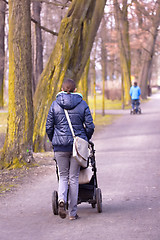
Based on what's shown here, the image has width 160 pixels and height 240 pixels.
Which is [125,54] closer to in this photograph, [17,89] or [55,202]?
[17,89]

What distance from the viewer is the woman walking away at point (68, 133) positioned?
7035mm

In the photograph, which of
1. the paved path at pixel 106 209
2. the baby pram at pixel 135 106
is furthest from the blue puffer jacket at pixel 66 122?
the baby pram at pixel 135 106

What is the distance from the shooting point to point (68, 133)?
23.0ft

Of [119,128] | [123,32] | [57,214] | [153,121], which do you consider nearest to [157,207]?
[57,214]

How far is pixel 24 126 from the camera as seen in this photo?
40.0 feet

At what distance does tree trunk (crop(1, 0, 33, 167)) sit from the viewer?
12086 millimetres

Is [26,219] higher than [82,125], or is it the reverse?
[82,125]

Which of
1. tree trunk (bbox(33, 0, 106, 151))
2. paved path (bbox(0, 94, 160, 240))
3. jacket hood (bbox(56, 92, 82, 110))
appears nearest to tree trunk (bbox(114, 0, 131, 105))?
tree trunk (bbox(33, 0, 106, 151))

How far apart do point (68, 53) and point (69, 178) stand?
8.56m

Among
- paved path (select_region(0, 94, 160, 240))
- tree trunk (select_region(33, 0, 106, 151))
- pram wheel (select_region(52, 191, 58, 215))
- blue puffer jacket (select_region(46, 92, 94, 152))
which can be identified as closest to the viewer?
paved path (select_region(0, 94, 160, 240))

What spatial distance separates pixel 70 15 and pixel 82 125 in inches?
347

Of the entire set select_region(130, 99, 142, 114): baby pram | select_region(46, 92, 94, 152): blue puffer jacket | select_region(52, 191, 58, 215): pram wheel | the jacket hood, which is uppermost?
the jacket hood

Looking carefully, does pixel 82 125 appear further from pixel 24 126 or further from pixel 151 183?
pixel 24 126

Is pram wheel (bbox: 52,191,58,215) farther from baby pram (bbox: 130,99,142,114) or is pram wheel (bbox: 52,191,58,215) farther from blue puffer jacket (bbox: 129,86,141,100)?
baby pram (bbox: 130,99,142,114)
